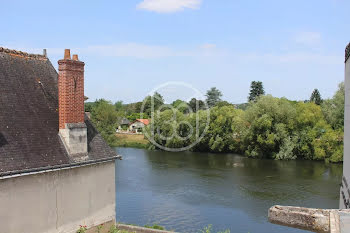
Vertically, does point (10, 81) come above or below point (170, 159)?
above

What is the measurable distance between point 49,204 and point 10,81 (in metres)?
3.63

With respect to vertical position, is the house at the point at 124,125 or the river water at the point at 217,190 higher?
the house at the point at 124,125

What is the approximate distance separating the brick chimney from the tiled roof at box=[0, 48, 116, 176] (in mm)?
288

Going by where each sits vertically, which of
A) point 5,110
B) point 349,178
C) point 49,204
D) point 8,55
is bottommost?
point 49,204

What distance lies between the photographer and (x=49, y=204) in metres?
8.89

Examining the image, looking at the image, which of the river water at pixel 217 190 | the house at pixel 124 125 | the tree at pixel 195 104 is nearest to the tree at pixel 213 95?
the tree at pixel 195 104

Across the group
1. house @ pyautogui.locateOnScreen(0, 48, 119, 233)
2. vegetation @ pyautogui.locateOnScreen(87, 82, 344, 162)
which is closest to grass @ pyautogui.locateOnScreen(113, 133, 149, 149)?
vegetation @ pyautogui.locateOnScreen(87, 82, 344, 162)

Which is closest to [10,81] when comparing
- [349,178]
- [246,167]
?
[349,178]

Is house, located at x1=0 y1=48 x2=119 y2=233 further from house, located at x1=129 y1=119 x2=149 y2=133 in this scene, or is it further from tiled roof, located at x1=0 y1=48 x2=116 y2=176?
house, located at x1=129 y1=119 x2=149 y2=133

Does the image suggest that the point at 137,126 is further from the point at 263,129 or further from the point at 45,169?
the point at 45,169

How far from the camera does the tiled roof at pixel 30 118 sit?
8.66 meters

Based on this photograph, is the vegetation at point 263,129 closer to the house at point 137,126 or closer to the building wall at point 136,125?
the house at point 137,126

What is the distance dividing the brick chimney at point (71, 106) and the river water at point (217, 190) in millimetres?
7921

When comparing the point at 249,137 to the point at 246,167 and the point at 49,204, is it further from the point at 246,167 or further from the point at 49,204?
the point at 49,204
